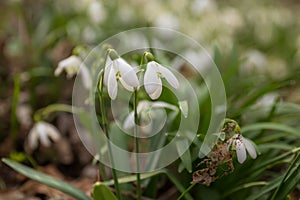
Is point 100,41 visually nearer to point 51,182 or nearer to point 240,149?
point 51,182

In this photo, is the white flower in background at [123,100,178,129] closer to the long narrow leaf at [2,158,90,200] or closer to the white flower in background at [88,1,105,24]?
the long narrow leaf at [2,158,90,200]

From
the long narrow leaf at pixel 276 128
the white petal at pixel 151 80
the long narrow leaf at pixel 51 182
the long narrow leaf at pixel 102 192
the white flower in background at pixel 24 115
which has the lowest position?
the white flower in background at pixel 24 115

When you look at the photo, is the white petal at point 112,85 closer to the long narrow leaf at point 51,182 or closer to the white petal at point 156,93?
the white petal at point 156,93

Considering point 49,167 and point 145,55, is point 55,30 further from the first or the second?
point 145,55

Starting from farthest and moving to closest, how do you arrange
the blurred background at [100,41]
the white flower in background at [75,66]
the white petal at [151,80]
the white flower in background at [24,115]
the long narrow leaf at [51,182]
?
1. the white flower in background at [24,115]
2. the blurred background at [100,41]
3. the white flower in background at [75,66]
4. the long narrow leaf at [51,182]
5. the white petal at [151,80]

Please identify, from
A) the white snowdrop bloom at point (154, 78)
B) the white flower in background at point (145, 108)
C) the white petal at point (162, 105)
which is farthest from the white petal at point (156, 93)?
the white petal at point (162, 105)

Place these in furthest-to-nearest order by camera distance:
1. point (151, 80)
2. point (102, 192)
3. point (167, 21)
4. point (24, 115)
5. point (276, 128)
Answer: point (167, 21)
point (24, 115)
point (276, 128)
point (102, 192)
point (151, 80)

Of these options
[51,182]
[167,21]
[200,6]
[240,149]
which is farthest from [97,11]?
[240,149]

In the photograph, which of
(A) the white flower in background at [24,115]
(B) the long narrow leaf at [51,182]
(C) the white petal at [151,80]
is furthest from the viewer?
(A) the white flower in background at [24,115]
